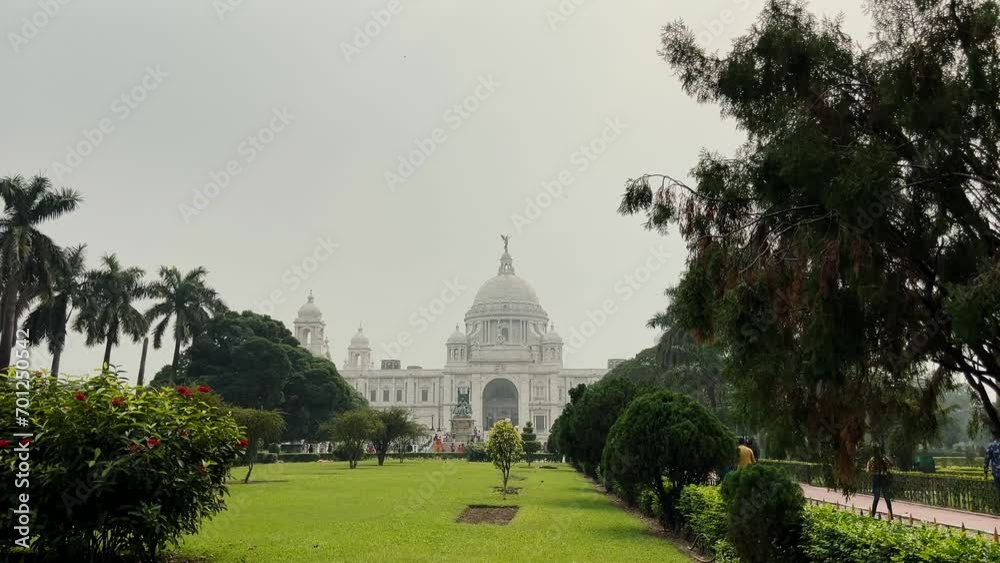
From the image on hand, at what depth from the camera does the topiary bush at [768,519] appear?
29.7 feet

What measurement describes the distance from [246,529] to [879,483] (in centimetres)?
1252

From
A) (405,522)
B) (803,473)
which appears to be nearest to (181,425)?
(405,522)

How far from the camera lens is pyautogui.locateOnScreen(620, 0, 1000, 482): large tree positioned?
7137 mm

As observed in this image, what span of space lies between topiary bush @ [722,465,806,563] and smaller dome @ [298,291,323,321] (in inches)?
4014

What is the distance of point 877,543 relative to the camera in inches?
289

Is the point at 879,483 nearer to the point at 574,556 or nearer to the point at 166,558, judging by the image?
the point at 574,556

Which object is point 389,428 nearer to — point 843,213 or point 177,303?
point 177,303

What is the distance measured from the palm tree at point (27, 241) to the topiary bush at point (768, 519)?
26166 millimetres

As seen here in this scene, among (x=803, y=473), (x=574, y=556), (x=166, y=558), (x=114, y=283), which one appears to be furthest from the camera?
(x=114, y=283)

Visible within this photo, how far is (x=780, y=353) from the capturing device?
7.79 meters

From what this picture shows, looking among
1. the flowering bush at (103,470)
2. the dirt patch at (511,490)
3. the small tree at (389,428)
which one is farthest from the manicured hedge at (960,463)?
the flowering bush at (103,470)

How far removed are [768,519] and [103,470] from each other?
285 inches

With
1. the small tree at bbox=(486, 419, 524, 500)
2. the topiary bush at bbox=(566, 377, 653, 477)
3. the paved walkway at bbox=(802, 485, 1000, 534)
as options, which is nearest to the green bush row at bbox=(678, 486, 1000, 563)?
the paved walkway at bbox=(802, 485, 1000, 534)

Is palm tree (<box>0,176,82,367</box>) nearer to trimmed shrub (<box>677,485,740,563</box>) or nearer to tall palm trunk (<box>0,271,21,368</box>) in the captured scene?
tall palm trunk (<box>0,271,21,368</box>)
